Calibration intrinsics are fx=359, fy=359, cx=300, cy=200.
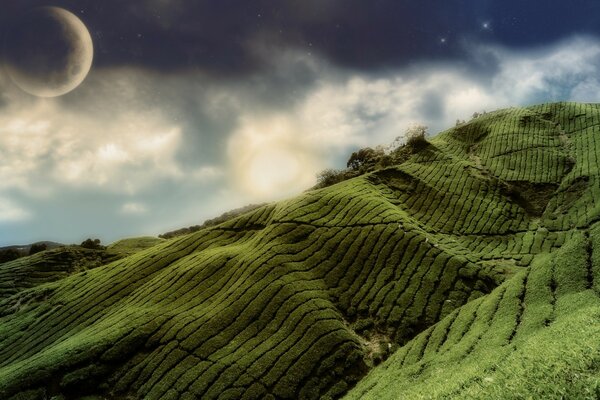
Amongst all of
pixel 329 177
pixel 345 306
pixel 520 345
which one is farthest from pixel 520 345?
pixel 329 177

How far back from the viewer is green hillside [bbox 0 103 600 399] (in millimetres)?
19969

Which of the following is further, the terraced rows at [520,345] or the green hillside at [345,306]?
the green hillside at [345,306]

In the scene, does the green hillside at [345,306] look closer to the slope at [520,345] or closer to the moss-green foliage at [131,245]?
the slope at [520,345]

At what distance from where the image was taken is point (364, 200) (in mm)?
52812

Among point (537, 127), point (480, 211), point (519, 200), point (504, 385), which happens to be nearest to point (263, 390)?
point (504, 385)

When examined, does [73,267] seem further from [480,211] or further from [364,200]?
[480,211]

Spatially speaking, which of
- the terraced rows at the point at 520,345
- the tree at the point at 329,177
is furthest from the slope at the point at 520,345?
the tree at the point at 329,177

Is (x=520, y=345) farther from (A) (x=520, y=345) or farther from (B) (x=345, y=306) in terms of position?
(B) (x=345, y=306)

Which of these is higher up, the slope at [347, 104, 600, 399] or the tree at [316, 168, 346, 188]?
the tree at [316, 168, 346, 188]

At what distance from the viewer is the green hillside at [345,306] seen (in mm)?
19969

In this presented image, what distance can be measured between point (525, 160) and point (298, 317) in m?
62.6

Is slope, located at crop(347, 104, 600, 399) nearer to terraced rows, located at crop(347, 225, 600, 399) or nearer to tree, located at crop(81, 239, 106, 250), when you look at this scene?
terraced rows, located at crop(347, 225, 600, 399)

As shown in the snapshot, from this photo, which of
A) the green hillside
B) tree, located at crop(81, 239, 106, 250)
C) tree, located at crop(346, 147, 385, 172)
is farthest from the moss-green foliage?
tree, located at crop(346, 147, 385, 172)

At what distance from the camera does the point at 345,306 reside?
35.9 metres
